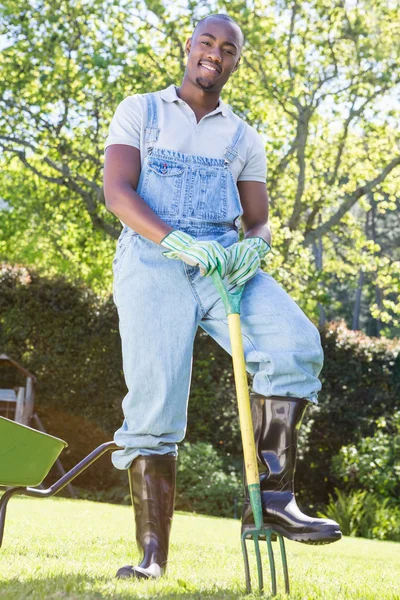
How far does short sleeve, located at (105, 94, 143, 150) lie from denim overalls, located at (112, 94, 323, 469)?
0.04 m

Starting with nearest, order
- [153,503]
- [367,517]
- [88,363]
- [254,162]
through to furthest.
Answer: [153,503] < [254,162] < [367,517] < [88,363]

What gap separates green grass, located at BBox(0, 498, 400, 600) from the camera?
2.59 metres

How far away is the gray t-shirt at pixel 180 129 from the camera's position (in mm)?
3180

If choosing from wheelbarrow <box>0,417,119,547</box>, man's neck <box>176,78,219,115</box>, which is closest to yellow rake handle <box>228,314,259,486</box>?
wheelbarrow <box>0,417,119,547</box>

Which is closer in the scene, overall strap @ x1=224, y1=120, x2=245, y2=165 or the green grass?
the green grass

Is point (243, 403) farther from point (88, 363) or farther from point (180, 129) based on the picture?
point (88, 363)

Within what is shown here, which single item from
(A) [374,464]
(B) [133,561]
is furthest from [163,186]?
(A) [374,464]

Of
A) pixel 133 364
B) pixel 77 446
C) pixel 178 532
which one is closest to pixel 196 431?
pixel 77 446

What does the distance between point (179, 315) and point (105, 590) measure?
0.97 meters

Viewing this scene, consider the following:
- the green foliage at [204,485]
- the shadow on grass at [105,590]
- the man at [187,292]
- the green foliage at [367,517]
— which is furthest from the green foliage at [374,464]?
the shadow on grass at [105,590]

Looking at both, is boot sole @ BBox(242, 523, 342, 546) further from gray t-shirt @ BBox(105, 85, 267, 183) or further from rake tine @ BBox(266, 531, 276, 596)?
gray t-shirt @ BBox(105, 85, 267, 183)

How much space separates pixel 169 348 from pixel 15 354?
8244 mm

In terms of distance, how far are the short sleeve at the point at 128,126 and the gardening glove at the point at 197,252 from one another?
0.49m

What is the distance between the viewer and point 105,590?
8.35ft
